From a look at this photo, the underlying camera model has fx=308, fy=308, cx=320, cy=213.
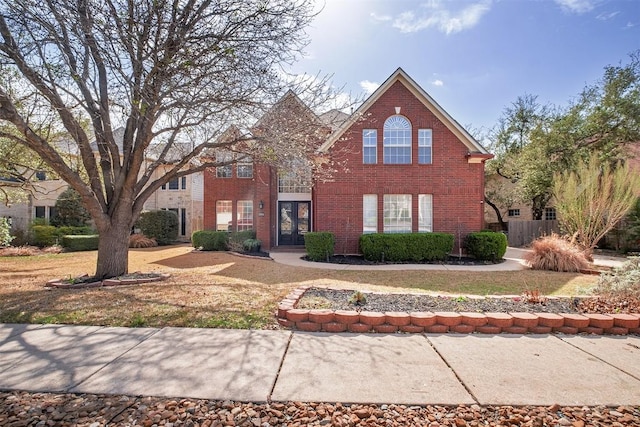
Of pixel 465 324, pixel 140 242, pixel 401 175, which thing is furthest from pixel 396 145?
pixel 140 242

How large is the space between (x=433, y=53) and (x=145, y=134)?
29.3 feet

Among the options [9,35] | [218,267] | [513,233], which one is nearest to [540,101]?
[513,233]

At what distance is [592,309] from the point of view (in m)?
4.75

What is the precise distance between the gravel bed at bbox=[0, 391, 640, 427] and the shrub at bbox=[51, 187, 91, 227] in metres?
20.4

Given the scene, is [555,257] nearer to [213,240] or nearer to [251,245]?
[251,245]

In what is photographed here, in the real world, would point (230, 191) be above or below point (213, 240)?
above

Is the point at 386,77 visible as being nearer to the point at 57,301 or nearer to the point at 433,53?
the point at 433,53

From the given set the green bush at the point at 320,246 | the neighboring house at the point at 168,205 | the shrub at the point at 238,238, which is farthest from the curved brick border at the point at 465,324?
the neighboring house at the point at 168,205

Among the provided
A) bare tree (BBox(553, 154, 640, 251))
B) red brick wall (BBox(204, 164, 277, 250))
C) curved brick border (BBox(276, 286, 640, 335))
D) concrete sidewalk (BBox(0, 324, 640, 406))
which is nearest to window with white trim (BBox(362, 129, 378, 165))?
red brick wall (BBox(204, 164, 277, 250))

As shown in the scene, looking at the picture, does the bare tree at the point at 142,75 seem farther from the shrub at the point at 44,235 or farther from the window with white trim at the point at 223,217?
the shrub at the point at 44,235

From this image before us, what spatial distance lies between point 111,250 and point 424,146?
38.9 feet

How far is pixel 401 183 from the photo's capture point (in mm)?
13219

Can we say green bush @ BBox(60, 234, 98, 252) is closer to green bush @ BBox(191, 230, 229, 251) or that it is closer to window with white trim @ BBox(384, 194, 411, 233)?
green bush @ BBox(191, 230, 229, 251)

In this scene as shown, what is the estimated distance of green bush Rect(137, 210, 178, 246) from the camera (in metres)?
18.2
